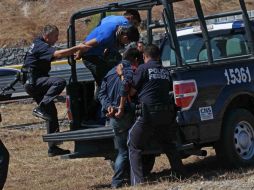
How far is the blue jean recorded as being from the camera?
823cm

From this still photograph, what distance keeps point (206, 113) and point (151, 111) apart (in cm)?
76

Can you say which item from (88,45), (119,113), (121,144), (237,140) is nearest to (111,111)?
(119,113)

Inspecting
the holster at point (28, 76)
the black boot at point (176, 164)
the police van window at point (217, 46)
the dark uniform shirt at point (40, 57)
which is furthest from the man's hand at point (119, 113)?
the police van window at point (217, 46)

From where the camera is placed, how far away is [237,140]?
886 centimetres

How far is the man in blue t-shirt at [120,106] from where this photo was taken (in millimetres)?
8133

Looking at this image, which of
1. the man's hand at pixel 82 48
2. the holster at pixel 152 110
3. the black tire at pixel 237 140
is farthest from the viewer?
the man's hand at pixel 82 48

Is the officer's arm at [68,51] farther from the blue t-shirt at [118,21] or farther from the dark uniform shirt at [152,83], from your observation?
the dark uniform shirt at [152,83]

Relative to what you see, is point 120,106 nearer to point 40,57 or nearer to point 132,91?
point 132,91

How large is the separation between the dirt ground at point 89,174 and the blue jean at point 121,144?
378 mm

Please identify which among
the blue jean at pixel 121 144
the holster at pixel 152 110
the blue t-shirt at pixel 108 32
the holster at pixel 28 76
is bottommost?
the blue jean at pixel 121 144

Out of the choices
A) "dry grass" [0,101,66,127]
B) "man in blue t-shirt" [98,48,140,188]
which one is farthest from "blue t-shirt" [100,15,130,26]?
"dry grass" [0,101,66,127]

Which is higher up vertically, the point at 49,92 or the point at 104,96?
the point at 49,92

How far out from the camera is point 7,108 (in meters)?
18.7

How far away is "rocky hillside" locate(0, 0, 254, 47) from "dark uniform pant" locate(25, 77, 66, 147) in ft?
64.8
